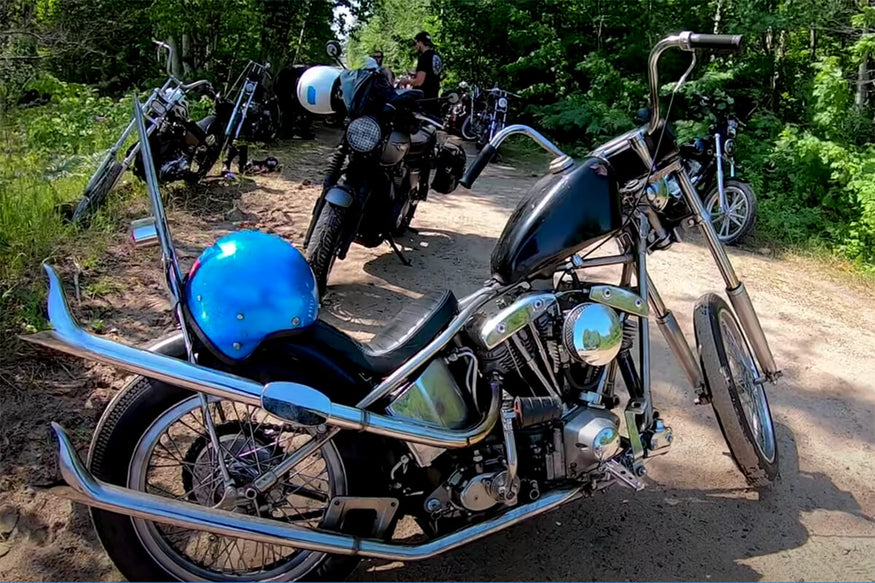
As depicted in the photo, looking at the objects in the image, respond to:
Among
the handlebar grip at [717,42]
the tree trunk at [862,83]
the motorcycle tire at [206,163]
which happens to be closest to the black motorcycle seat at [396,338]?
the handlebar grip at [717,42]

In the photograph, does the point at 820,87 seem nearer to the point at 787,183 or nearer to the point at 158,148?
the point at 787,183

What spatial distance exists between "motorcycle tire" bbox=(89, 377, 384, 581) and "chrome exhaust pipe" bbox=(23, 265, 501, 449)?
0.18m

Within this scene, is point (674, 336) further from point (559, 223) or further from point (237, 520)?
point (237, 520)

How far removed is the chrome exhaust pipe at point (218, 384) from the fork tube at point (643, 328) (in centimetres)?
84

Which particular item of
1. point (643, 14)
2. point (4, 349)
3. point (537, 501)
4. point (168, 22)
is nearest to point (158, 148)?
point (4, 349)

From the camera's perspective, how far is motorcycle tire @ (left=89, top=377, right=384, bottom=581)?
185 centimetres

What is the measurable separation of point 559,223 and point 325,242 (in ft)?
7.00

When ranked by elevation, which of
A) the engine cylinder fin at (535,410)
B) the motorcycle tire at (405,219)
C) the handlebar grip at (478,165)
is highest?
the handlebar grip at (478,165)

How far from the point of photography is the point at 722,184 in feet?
21.3

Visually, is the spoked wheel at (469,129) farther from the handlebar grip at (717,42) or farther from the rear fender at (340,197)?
the handlebar grip at (717,42)

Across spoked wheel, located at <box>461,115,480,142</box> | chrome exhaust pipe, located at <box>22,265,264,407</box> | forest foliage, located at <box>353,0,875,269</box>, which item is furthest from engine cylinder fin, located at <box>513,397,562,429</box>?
spoked wheel, located at <box>461,115,480,142</box>

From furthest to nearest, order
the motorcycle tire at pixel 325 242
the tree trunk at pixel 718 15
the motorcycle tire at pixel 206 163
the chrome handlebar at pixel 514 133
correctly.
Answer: the tree trunk at pixel 718 15, the motorcycle tire at pixel 206 163, the motorcycle tire at pixel 325 242, the chrome handlebar at pixel 514 133

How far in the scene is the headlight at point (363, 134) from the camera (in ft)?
13.6

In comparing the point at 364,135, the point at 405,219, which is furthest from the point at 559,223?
the point at 405,219
